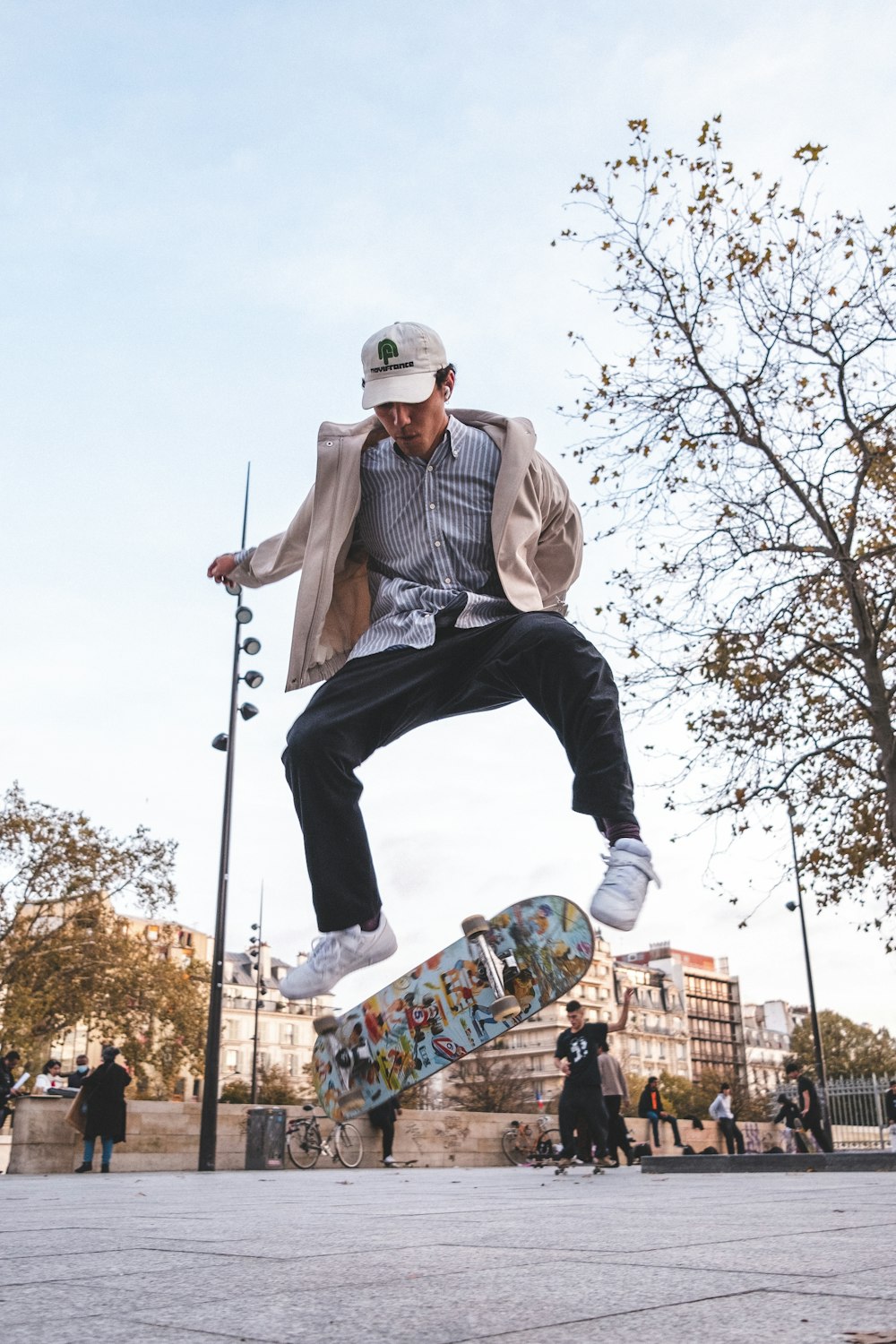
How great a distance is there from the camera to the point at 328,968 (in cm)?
352

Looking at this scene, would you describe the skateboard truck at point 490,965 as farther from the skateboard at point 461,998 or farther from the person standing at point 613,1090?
the person standing at point 613,1090

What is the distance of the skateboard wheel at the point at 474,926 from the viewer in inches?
137

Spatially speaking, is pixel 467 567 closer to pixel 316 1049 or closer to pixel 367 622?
pixel 367 622

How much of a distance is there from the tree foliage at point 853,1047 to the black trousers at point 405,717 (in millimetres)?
94622

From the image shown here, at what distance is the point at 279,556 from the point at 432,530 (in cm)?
62

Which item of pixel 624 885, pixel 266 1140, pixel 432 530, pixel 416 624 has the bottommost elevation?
pixel 266 1140

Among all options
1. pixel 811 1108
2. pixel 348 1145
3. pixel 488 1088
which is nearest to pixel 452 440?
pixel 348 1145

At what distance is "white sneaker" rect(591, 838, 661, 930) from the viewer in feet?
11.0

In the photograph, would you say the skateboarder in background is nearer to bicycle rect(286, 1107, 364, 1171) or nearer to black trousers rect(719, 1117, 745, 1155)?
bicycle rect(286, 1107, 364, 1171)

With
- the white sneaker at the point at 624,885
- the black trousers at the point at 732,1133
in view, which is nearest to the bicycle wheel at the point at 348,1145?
the black trousers at the point at 732,1133

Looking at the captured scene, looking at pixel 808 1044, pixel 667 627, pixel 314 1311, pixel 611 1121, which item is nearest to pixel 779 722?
pixel 667 627

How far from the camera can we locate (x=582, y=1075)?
39.7ft

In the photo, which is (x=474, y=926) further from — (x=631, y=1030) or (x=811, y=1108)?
(x=631, y=1030)

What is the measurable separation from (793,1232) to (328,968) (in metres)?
1.50
